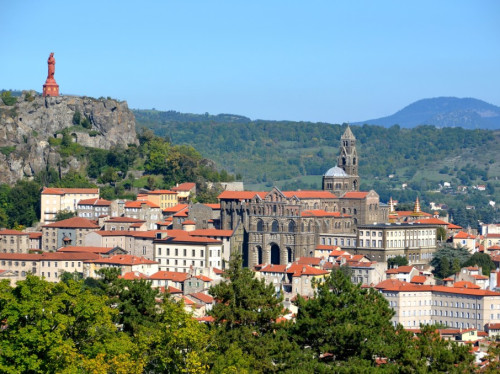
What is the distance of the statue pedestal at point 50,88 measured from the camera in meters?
152

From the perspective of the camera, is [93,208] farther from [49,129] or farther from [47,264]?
[49,129]

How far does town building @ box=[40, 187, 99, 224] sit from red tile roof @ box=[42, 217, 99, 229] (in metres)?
7.23

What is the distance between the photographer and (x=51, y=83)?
152750 millimetres

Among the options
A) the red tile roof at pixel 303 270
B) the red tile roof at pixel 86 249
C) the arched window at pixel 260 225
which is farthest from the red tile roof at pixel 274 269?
the red tile roof at pixel 86 249

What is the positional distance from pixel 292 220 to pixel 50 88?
50.7 metres

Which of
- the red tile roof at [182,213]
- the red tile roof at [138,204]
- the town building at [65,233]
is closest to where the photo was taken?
the town building at [65,233]

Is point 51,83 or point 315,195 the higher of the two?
point 51,83

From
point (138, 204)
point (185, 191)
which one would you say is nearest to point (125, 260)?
point (138, 204)

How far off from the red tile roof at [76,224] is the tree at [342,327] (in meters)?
60.1

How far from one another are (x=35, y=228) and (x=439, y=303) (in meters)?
46.3

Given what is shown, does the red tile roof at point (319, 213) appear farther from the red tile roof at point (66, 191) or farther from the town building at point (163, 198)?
the red tile roof at point (66, 191)

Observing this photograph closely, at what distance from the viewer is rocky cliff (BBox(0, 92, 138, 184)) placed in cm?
13888

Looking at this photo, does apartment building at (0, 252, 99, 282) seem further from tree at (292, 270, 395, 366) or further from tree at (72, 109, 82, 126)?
tree at (292, 270, 395, 366)

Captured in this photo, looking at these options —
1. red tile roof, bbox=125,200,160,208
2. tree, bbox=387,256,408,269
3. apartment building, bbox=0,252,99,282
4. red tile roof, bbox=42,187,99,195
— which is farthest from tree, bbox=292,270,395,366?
red tile roof, bbox=42,187,99,195
